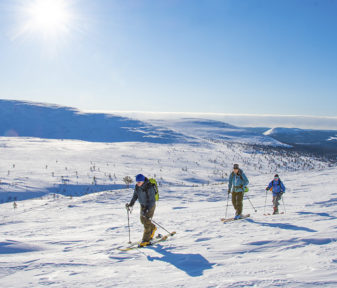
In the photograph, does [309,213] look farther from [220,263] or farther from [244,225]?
[220,263]

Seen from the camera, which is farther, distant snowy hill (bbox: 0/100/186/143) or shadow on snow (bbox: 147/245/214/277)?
distant snowy hill (bbox: 0/100/186/143)

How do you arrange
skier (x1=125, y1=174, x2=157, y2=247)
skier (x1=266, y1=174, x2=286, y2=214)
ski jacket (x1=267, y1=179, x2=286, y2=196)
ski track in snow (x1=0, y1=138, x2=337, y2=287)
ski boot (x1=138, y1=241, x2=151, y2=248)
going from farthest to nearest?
ski jacket (x1=267, y1=179, x2=286, y2=196) < skier (x1=266, y1=174, x2=286, y2=214) < skier (x1=125, y1=174, x2=157, y2=247) < ski boot (x1=138, y1=241, x2=151, y2=248) < ski track in snow (x1=0, y1=138, x2=337, y2=287)

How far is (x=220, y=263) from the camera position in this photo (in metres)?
5.43

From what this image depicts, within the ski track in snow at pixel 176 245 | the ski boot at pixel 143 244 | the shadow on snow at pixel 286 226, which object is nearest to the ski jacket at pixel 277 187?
the ski track in snow at pixel 176 245

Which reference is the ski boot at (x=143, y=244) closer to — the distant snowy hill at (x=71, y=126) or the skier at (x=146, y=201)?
the skier at (x=146, y=201)

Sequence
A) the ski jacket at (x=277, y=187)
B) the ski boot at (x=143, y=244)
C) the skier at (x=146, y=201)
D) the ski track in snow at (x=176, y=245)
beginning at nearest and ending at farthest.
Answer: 1. the ski track in snow at (x=176, y=245)
2. the ski boot at (x=143, y=244)
3. the skier at (x=146, y=201)
4. the ski jacket at (x=277, y=187)

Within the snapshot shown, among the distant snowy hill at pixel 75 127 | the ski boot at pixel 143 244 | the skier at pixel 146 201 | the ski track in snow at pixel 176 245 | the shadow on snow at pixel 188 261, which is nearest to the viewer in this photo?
the ski track in snow at pixel 176 245

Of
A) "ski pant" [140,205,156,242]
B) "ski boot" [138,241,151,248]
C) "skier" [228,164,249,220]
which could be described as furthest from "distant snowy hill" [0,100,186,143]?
"ski boot" [138,241,151,248]

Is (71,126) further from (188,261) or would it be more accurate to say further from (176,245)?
(188,261)

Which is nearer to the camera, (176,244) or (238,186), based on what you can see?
(176,244)

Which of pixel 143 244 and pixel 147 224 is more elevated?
pixel 147 224

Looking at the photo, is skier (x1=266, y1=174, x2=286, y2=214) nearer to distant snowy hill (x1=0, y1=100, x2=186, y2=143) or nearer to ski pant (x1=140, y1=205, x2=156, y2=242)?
ski pant (x1=140, y1=205, x2=156, y2=242)

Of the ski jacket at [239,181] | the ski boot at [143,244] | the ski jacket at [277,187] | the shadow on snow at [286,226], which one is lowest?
the ski boot at [143,244]

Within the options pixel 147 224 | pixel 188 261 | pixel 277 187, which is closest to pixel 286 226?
pixel 277 187
